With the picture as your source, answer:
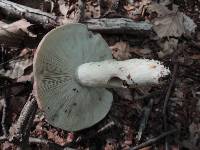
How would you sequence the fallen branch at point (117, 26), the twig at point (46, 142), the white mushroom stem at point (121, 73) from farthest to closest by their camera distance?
1. the fallen branch at point (117, 26)
2. the twig at point (46, 142)
3. the white mushroom stem at point (121, 73)

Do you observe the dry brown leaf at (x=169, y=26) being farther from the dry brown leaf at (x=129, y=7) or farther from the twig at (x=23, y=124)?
the twig at (x=23, y=124)

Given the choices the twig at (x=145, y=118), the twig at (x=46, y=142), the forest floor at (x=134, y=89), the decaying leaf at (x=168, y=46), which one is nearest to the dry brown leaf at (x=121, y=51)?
the forest floor at (x=134, y=89)

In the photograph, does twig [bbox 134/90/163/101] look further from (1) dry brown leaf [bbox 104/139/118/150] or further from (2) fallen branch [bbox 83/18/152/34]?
(2) fallen branch [bbox 83/18/152/34]

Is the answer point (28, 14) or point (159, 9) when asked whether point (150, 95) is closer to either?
point (159, 9)

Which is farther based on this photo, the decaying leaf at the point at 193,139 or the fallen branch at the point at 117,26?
the fallen branch at the point at 117,26

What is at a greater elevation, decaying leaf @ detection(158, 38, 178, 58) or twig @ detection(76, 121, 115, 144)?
decaying leaf @ detection(158, 38, 178, 58)

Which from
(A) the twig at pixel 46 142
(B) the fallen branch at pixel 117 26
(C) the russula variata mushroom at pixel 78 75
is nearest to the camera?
(C) the russula variata mushroom at pixel 78 75

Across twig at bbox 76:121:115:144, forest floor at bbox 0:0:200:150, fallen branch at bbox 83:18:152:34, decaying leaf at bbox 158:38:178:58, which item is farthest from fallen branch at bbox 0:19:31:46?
decaying leaf at bbox 158:38:178:58
